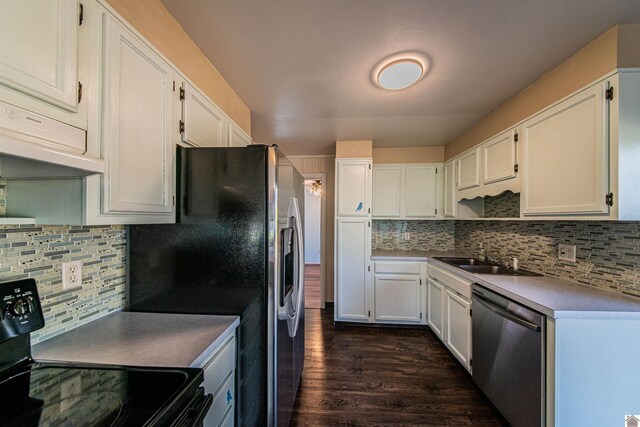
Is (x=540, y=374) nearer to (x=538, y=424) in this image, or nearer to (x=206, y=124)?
(x=538, y=424)

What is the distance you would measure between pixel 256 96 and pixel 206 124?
0.73 meters

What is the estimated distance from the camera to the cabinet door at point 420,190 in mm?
3307

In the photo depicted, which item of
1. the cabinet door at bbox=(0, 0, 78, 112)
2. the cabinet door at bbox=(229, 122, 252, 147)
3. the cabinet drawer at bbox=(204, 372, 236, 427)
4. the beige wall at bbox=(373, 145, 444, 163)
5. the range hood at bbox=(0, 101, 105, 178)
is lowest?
the cabinet drawer at bbox=(204, 372, 236, 427)

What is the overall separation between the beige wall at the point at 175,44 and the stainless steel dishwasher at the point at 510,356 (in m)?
2.42

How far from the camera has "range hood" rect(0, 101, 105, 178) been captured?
57 centimetres

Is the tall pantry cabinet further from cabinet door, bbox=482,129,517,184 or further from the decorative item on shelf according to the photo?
cabinet door, bbox=482,129,517,184

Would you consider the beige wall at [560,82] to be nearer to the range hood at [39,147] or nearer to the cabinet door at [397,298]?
the cabinet door at [397,298]

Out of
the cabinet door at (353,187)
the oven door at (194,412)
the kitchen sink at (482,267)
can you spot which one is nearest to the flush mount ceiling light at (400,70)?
the cabinet door at (353,187)

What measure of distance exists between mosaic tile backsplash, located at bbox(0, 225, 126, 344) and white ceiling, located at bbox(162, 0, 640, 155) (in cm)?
120

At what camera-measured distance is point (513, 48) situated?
147 cm

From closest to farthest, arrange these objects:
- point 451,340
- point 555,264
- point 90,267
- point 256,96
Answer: point 90,267 < point 555,264 < point 256,96 < point 451,340

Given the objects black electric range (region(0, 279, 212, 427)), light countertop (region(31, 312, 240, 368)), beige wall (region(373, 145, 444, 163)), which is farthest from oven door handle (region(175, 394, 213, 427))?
beige wall (region(373, 145, 444, 163))

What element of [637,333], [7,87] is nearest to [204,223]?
[7,87]

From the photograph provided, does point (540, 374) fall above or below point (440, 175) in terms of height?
below
